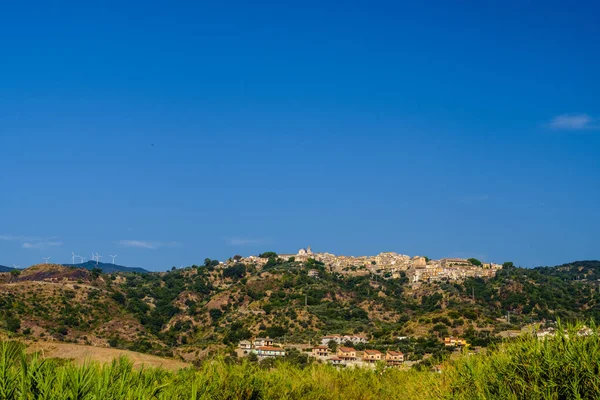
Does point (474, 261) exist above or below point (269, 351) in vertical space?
above

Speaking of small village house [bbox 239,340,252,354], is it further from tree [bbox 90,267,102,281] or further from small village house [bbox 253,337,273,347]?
tree [bbox 90,267,102,281]

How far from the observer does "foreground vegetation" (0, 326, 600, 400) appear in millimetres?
8664

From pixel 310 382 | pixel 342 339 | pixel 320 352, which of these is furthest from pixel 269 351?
pixel 310 382

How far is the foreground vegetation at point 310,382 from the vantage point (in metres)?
8.66

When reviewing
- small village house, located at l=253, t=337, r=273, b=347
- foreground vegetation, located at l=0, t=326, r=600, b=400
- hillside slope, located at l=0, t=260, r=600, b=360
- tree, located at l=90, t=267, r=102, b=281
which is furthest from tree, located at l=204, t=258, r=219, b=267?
foreground vegetation, located at l=0, t=326, r=600, b=400

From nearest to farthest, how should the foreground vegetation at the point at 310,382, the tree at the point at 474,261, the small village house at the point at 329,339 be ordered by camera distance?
1. the foreground vegetation at the point at 310,382
2. the small village house at the point at 329,339
3. the tree at the point at 474,261

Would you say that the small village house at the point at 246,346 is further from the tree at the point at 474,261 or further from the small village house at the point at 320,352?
the tree at the point at 474,261

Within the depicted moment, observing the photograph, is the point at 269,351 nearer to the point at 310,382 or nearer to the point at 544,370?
the point at 310,382

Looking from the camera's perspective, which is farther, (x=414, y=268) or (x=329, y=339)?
(x=414, y=268)

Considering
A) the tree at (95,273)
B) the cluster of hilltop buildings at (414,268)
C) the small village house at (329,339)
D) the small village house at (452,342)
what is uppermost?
the cluster of hilltop buildings at (414,268)

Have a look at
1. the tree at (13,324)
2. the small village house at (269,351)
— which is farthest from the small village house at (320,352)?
the tree at (13,324)

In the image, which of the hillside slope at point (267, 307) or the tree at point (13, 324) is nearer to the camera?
the tree at point (13, 324)

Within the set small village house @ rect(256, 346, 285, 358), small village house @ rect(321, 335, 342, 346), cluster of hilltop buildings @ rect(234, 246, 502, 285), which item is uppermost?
cluster of hilltop buildings @ rect(234, 246, 502, 285)

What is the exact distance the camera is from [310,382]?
72.1 ft
